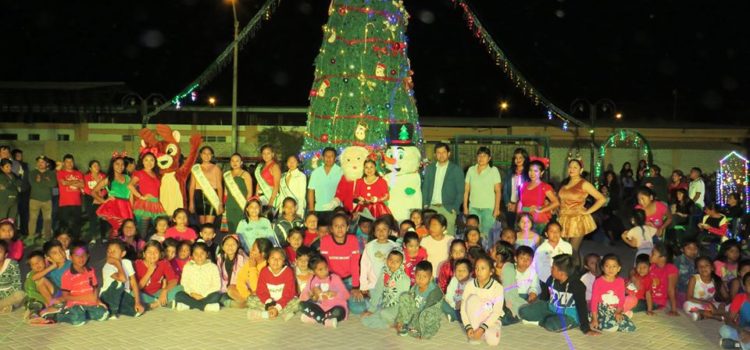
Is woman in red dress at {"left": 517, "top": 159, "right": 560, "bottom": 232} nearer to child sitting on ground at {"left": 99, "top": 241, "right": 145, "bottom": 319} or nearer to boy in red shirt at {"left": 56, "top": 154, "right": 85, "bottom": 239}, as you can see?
child sitting on ground at {"left": 99, "top": 241, "right": 145, "bottom": 319}

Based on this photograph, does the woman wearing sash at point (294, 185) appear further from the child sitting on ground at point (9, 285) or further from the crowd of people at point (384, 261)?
the child sitting on ground at point (9, 285)

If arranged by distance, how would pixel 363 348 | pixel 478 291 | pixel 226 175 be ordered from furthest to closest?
pixel 226 175, pixel 478 291, pixel 363 348

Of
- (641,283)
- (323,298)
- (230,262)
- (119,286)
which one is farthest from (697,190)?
(119,286)

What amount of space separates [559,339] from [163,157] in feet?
19.4

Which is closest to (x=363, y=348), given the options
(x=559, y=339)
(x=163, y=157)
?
(x=559, y=339)

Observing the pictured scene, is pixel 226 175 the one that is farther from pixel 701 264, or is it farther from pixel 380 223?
pixel 701 264

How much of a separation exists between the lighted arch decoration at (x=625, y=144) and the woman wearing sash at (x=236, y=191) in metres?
8.61

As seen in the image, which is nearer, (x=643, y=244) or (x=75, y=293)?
(x=75, y=293)

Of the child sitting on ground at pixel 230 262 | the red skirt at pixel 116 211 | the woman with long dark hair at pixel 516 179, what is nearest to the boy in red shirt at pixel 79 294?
the child sitting on ground at pixel 230 262

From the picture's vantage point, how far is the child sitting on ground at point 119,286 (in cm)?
701

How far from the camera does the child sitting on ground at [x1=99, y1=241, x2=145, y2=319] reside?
23.0 ft

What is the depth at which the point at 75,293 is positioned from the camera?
6.96 metres

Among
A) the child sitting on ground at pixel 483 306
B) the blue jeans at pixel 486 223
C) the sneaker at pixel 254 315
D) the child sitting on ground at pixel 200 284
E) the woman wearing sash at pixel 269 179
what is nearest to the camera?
the child sitting on ground at pixel 483 306

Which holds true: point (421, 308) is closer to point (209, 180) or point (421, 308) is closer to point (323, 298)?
point (323, 298)
